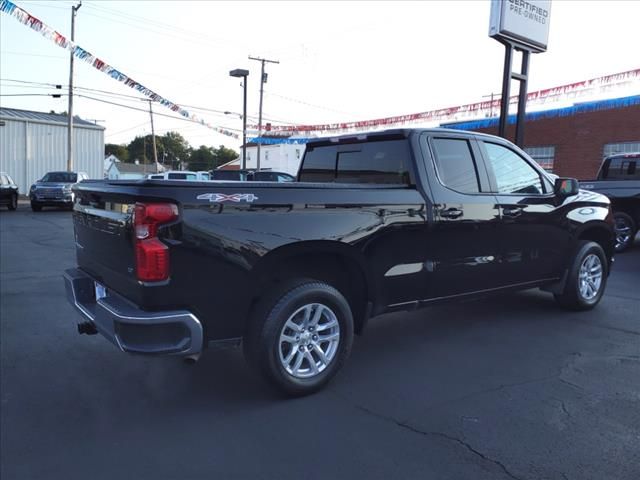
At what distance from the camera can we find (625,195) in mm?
10477

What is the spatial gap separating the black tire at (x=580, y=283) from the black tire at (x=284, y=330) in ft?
10.2

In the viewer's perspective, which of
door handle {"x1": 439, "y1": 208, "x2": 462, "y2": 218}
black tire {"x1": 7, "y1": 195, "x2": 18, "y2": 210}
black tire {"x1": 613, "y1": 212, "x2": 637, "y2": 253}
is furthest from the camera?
black tire {"x1": 7, "y1": 195, "x2": 18, "y2": 210}

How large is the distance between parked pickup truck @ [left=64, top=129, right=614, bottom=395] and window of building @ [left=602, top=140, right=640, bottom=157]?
2012 centimetres

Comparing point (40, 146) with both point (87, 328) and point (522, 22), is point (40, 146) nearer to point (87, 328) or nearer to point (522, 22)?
point (522, 22)

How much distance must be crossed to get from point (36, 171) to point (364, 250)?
35.4 m

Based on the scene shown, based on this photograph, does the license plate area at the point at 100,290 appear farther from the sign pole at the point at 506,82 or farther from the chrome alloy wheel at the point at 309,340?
the sign pole at the point at 506,82

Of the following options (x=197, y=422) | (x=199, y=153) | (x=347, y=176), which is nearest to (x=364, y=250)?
(x=347, y=176)

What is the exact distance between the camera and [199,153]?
11675cm

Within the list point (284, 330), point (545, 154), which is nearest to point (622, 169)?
point (284, 330)

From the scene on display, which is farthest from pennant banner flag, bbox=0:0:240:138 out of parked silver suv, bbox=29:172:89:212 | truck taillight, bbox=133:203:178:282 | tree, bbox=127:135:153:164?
tree, bbox=127:135:153:164

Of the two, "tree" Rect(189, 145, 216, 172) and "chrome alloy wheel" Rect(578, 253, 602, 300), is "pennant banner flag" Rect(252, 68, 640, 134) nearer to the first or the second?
→ "chrome alloy wheel" Rect(578, 253, 602, 300)

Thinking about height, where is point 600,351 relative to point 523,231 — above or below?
below

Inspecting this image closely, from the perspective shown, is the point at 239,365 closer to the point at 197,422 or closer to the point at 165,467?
the point at 197,422

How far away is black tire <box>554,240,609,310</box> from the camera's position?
224 inches
